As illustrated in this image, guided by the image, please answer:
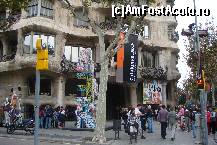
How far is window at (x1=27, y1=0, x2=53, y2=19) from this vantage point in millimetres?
36812

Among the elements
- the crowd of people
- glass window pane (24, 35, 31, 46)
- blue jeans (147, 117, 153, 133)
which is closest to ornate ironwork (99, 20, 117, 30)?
glass window pane (24, 35, 31, 46)

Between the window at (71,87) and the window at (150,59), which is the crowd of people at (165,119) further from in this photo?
the window at (150,59)

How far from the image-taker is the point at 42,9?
123 feet

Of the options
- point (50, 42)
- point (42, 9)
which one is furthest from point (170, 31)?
point (42, 9)

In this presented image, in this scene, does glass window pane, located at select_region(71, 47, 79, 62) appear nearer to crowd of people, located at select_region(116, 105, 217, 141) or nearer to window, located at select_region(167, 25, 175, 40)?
window, located at select_region(167, 25, 175, 40)

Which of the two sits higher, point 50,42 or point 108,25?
point 108,25

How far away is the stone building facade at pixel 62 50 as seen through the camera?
36406 mm

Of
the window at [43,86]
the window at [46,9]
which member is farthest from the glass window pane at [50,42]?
the window at [43,86]

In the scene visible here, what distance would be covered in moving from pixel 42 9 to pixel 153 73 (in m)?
13.4

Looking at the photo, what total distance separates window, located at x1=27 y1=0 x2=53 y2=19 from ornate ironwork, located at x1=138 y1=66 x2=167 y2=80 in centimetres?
1084

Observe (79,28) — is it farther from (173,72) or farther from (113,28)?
(173,72)

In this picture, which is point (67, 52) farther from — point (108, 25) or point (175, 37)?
point (175, 37)

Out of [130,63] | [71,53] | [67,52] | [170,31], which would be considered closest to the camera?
[130,63]

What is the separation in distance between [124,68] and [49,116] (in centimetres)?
907
